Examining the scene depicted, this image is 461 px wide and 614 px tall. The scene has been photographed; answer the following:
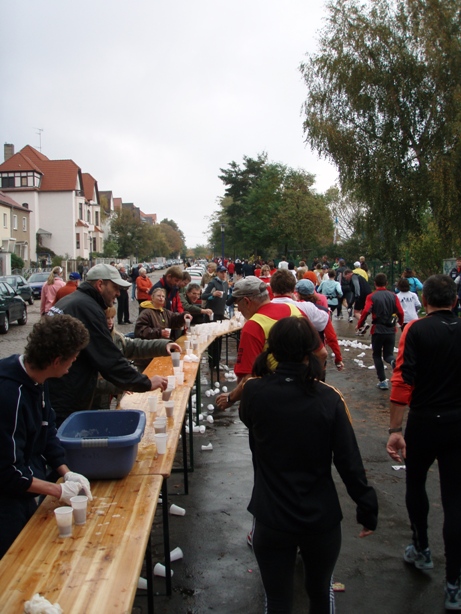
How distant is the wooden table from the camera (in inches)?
81.3

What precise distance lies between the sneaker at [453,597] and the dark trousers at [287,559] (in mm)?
1362

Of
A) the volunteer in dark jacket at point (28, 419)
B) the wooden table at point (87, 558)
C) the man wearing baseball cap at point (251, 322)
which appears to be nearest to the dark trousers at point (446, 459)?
the man wearing baseball cap at point (251, 322)

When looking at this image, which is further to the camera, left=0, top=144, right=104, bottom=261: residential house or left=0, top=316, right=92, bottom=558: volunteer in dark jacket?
left=0, top=144, right=104, bottom=261: residential house

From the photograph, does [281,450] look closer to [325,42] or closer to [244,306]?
[244,306]

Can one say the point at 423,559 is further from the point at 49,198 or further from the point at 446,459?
the point at 49,198

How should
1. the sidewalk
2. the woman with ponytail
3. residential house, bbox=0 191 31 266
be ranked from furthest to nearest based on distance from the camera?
residential house, bbox=0 191 31 266 < the woman with ponytail < the sidewalk

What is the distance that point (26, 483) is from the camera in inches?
100.0

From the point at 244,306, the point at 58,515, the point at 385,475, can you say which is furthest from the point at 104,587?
the point at 385,475

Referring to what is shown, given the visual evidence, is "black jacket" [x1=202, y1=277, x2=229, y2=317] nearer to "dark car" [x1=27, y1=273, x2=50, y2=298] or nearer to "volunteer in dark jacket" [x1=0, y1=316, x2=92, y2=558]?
"volunteer in dark jacket" [x1=0, y1=316, x2=92, y2=558]

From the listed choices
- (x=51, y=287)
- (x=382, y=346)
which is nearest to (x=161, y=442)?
(x=382, y=346)

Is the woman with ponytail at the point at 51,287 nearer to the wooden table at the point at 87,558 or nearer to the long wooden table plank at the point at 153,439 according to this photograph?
the long wooden table plank at the point at 153,439

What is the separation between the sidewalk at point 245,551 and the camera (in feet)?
11.9

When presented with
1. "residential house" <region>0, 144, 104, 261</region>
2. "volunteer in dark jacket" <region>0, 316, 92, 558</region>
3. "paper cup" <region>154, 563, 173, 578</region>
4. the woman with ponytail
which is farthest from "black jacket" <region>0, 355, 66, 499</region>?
"residential house" <region>0, 144, 104, 261</region>

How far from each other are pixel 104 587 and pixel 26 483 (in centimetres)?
65
